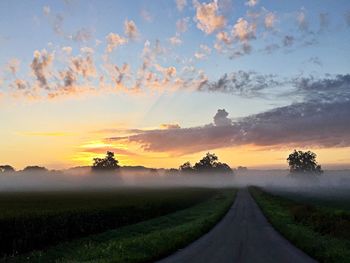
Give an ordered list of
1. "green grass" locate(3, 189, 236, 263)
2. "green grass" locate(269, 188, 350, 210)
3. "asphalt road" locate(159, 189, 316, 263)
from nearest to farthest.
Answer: "asphalt road" locate(159, 189, 316, 263) → "green grass" locate(3, 189, 236, 263) → "green grass" locate(269, 188, 350, 210)

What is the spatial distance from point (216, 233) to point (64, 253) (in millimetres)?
12507

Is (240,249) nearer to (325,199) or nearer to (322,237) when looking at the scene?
(322,237)

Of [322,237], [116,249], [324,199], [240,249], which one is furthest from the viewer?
[324,199]

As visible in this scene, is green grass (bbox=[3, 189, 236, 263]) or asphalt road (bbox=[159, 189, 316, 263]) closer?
asphalt road (bbox=[159, 189, 316, 263])

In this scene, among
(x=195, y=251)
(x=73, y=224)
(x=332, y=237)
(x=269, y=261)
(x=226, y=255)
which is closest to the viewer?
(x=269, y=261)

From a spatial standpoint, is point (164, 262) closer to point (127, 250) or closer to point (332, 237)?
point (127, 250)

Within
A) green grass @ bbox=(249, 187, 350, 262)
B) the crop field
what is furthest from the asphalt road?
the crop field

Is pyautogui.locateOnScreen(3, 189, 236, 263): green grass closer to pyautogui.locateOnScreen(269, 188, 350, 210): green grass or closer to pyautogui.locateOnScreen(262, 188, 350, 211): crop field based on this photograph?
pyautogui.locateOnScreen(269, 188, 350, 210): green grass

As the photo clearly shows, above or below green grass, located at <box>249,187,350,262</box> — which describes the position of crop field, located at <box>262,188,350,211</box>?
above

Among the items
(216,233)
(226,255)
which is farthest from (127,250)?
(216,233)

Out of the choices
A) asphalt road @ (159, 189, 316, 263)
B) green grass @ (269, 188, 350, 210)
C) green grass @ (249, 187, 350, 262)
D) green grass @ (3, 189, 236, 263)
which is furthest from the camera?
green grass @ (269, 188, 350, 210)

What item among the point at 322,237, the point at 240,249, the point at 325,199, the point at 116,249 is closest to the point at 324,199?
the point at 325,199

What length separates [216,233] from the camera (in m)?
32.2

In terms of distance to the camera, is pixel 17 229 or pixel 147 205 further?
pixel 147 205
